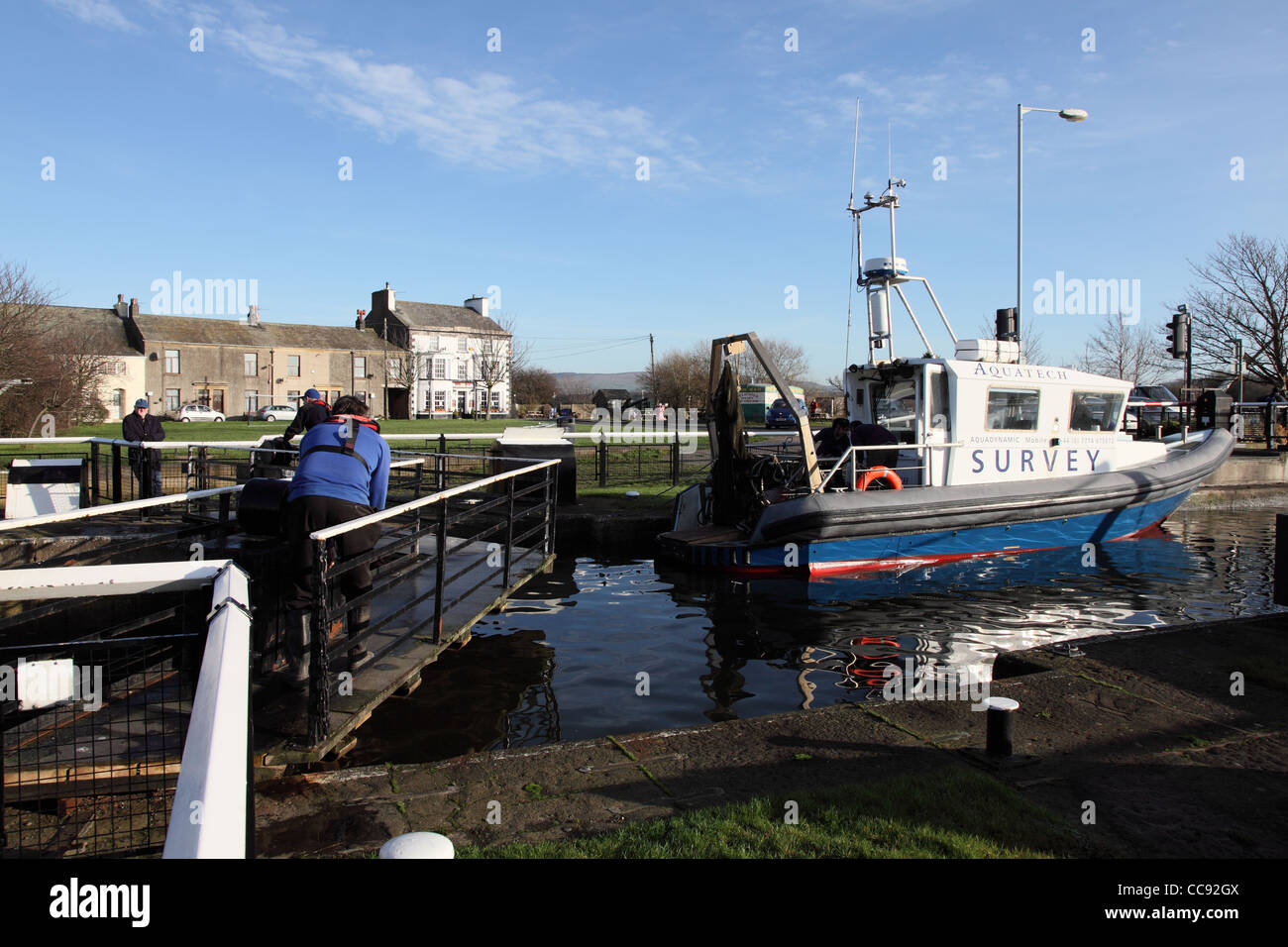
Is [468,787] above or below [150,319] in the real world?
below

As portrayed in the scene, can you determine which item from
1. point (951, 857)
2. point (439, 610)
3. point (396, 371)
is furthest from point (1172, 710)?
point (396, 371)

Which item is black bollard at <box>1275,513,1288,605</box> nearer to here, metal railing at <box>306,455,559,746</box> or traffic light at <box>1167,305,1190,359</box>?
metal railing at <box>306,455,559,746</box>

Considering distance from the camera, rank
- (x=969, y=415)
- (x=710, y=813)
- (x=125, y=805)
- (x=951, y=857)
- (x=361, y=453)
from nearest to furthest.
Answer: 1. (x=951, y=857)
2. (x=710, y=813)
3. (x=125, y=805)
4. (x=361, y=453)
5. (x=969, y=415)

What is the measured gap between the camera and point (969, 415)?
465 inches

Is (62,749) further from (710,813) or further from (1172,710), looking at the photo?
(1172,710)

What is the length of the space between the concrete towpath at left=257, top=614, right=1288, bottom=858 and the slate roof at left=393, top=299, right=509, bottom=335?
216 feet

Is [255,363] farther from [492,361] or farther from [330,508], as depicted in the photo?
[330,508]

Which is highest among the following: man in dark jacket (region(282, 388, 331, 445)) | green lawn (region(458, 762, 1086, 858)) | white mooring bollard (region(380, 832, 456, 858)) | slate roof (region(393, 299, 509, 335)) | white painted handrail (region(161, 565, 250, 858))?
slate roof (region(393, 299, 509, 335))

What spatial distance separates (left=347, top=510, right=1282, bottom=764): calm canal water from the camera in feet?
20.2

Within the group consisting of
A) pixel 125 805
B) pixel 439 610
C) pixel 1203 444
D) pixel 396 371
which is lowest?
pixel 125 805

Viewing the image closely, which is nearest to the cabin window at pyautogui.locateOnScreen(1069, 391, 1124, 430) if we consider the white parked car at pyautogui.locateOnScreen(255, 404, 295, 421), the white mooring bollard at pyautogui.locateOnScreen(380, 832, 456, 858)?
the white mooring bollard at pyautogui.locateOnScreen(380, 832, 456, 858)

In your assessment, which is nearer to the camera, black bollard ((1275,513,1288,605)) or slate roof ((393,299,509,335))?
black bollard ((1275,513,1288,605))

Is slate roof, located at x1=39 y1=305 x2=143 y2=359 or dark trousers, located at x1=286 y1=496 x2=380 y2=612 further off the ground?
slate roof, located at x1=39 y1=305 x2=143 y2=359

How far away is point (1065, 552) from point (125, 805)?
39.2 ft
